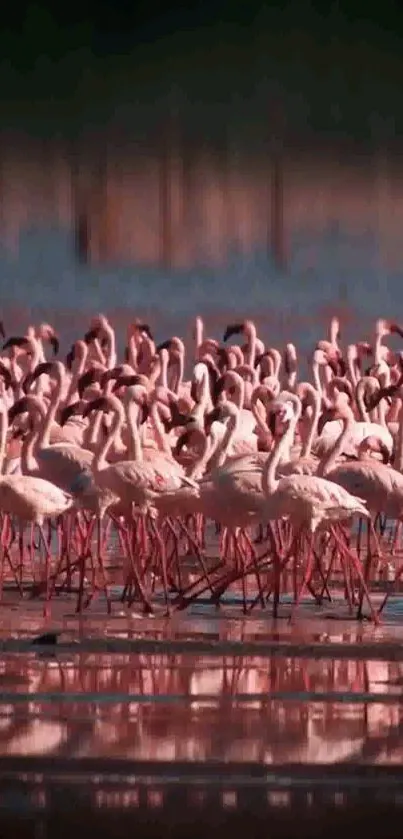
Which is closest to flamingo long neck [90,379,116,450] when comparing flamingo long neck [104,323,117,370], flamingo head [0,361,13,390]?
flamingo head [0,361,13,390]

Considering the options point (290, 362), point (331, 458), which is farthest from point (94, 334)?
point (331, 458)

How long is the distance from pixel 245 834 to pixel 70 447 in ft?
23.9

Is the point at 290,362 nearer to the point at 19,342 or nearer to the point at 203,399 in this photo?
the point at 19,342

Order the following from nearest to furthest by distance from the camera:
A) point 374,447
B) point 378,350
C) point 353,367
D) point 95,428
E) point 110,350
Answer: point 374,447 < point 95,428 < point 110,350 < point 353,367 < point 378,350

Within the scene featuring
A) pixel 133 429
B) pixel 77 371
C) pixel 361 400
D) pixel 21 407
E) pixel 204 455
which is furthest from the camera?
pixel 77 371

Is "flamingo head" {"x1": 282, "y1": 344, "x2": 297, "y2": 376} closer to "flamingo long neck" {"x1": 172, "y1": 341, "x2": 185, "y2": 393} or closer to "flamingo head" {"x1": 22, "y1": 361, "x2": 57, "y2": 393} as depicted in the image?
"flamingo long neck" {"x1": 172, "y1": 341, "x2": 185, "y2": 393}

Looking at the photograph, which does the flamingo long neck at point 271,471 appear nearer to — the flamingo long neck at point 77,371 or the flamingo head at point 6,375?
the flamingo head at point 6,375

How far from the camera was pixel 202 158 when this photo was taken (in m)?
Answer: 36.2

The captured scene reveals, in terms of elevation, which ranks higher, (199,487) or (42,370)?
(42,370)

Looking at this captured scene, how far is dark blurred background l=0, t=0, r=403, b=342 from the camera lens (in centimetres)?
3353

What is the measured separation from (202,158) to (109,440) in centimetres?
2341

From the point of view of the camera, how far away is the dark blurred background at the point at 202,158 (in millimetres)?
33531

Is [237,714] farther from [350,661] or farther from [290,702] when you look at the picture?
[350,661]

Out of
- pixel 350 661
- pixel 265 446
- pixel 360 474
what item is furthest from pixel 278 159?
pixel 350 661
